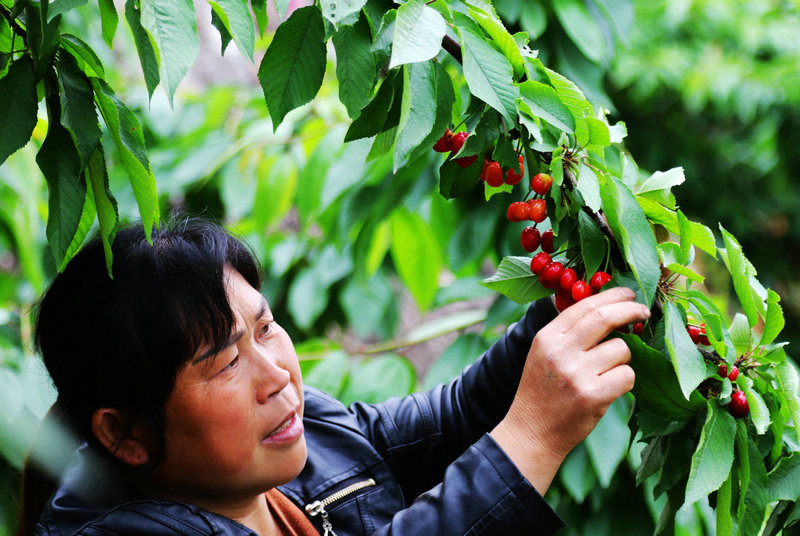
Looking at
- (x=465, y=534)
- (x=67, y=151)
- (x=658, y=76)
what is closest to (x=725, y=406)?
(x=465, y=534)

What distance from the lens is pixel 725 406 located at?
2.28ft

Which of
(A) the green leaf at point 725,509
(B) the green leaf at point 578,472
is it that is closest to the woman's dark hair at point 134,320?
(A) the green leaf at point 725,509

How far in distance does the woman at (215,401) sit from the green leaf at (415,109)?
0.22 metres

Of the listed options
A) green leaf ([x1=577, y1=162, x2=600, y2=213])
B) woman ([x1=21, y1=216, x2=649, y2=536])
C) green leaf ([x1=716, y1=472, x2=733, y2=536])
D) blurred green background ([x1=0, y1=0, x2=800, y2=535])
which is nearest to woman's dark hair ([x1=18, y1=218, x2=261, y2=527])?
woman ([x1=21, y1=216, x2=649, y2=536])

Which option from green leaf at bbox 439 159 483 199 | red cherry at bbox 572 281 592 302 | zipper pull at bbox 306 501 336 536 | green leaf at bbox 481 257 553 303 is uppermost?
green leaf at bbox 439 159 483 199

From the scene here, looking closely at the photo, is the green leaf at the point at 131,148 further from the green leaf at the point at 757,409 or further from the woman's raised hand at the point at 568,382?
the green leaf at the point at 757,409

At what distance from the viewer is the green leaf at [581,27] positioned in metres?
1.39

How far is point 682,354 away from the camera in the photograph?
65 cm

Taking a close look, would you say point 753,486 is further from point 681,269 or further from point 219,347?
point 219,347

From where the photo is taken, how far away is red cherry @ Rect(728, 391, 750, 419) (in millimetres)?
685

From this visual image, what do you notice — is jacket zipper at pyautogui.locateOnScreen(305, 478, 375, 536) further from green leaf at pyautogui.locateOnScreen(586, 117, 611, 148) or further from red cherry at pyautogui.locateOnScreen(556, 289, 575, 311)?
green leaf at pyautogui.locateOnScreen(586, 117, 611, 148)

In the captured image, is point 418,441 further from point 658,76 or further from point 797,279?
point 797,279

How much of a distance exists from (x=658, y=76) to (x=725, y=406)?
7.61 feet

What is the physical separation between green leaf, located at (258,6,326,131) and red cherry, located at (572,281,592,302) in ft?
0.89
